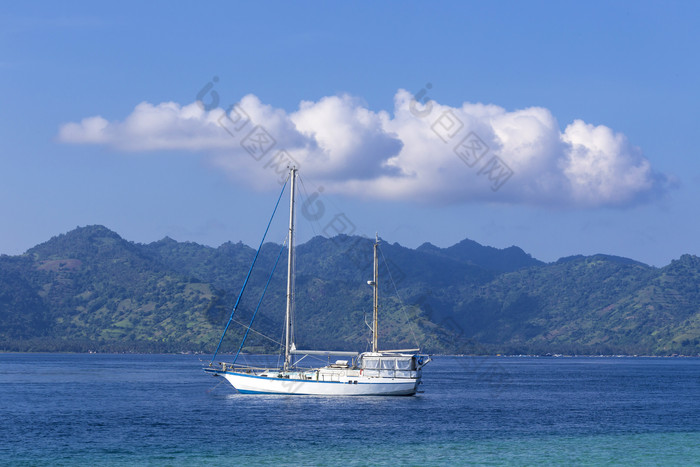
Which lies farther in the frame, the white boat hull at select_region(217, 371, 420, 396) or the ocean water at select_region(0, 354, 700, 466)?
the white boat hull at select_region(217, 371, 420, 396)

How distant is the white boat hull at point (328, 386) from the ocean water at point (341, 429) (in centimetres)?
107

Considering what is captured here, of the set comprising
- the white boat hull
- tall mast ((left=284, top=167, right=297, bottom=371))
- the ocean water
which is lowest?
the ocean water

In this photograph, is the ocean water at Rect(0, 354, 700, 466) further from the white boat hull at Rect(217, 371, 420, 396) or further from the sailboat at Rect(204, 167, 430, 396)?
the sailboat at Rect(204, 167, 430, 396)

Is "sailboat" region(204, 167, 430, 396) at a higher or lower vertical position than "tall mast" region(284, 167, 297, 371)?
lower

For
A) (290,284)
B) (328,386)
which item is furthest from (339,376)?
(290,284)

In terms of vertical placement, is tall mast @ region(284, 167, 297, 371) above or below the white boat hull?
above

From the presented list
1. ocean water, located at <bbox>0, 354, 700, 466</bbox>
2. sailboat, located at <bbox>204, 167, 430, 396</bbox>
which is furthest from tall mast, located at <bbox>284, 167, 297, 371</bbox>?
ocean water, located at <bbox>0, 354, 700, 466</bbox>

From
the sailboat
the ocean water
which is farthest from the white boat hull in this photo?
the ocean water

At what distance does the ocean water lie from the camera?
200 feet

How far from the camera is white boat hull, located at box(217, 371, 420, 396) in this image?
99.4 metres

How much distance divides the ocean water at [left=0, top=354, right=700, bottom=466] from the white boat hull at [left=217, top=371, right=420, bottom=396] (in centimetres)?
107

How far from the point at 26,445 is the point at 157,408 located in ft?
99.5

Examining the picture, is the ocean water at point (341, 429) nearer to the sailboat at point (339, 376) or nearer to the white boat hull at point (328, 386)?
the white boat hull at point (328, 386)

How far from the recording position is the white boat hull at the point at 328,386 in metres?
99.4
